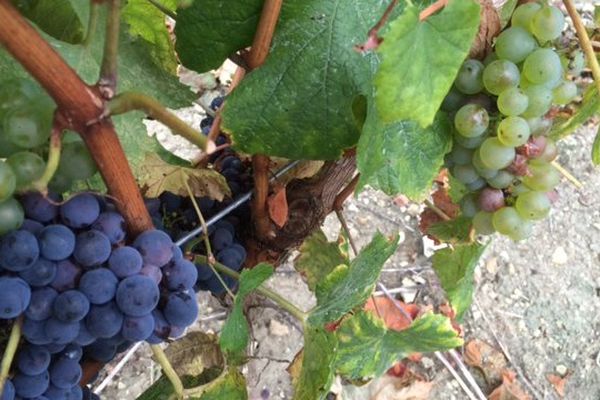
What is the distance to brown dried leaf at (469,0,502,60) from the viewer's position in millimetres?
758

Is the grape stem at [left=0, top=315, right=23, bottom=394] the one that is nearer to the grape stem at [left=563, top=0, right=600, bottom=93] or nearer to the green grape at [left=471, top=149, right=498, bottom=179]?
the green grape at [left=471, top=149, right=498, bottom=179]

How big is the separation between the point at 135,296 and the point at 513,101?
1.32ft

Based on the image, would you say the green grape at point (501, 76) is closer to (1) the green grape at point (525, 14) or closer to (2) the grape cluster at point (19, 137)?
(1) the green grape at point (525, 14)

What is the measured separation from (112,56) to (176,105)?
0.96ft

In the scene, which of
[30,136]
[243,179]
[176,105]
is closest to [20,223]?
[30,136]

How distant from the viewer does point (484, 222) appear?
2.89 feet

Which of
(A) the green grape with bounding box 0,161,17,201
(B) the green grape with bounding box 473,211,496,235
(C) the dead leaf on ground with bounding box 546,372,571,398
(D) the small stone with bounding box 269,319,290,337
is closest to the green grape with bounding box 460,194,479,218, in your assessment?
(B) the green grape with bounding box 473,211,496,235

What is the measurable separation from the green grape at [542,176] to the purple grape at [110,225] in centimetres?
45

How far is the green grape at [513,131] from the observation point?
2.43 feet

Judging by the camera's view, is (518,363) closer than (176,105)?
No

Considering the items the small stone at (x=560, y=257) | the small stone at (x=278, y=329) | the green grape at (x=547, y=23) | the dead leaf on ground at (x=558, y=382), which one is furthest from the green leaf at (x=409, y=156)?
the small stone at (x=560, y=257)

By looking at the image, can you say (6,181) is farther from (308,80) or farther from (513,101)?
(513,101)

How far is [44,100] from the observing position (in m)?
0.53

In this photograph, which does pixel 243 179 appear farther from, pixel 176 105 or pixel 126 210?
pixel 126 210
